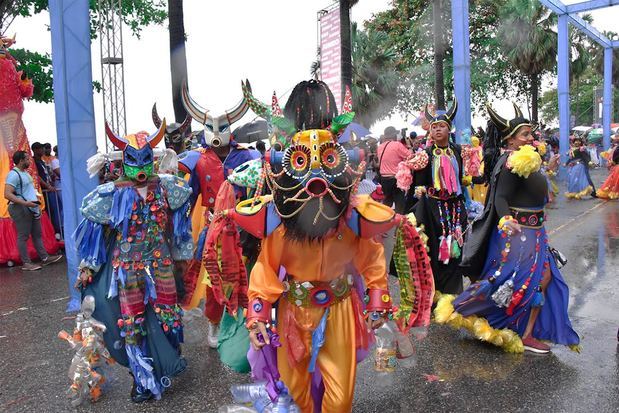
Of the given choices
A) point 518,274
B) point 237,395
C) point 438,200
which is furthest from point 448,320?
point 237,395

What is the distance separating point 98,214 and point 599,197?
596 inches

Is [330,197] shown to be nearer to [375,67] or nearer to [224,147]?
[224,147]

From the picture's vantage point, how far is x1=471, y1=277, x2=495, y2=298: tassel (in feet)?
16.2

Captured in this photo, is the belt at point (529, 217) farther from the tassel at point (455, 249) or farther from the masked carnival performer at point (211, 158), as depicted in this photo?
the masked carnival performer at point (211, 158)

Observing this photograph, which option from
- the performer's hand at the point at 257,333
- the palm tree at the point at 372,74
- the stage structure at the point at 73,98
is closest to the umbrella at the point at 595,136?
the palm tree at the point at 372,74

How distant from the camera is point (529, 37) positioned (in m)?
29.4

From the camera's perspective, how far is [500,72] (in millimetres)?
32031

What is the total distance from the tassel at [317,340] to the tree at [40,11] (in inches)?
518

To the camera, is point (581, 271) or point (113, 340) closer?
point (113, 340)

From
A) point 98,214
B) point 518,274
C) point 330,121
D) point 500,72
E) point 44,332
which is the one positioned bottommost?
point 44,332

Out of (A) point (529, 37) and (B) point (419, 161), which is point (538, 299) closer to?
(B) point (419, 161)

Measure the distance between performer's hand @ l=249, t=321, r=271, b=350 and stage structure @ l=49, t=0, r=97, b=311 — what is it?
408cm

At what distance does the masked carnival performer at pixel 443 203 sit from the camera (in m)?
5.97

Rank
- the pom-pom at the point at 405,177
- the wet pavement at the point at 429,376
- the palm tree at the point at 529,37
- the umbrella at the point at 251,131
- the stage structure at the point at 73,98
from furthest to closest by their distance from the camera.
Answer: the palm tree at the point at 529,37 → the umbrella at the point at 251,131 → the stage structure at the point at 73,98 → the pom-pom at the point at 405,177 → the wet pavement at the point at 429,376
